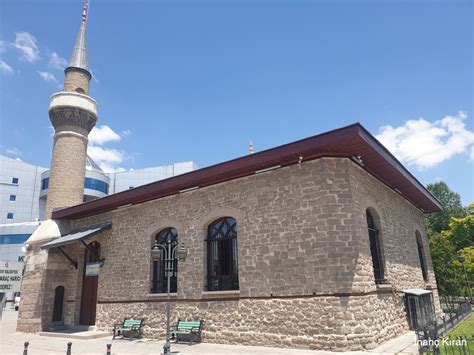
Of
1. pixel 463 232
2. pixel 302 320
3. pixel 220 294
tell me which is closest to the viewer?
pixel 302 320

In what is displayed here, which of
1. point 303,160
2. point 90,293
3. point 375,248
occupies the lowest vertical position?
point 90,293

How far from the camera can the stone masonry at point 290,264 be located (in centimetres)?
798

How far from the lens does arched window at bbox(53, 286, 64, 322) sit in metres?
13.9

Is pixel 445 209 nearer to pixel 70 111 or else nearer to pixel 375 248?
pixel 375 248

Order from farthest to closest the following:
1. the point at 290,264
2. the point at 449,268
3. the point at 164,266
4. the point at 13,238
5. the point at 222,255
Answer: the point at 13,238 < the point at 449,268 < the point at 164,266 < the point at 222,255 < the point at 290,264

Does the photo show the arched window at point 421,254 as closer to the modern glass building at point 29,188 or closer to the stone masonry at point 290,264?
the stone masonry at point 290,264

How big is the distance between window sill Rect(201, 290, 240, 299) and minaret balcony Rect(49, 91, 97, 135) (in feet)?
36.2

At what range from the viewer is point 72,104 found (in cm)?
1639

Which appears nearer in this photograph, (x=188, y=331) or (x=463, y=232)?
(x=188, y=331)

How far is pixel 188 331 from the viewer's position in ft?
31.7

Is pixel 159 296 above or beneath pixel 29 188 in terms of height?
beneath

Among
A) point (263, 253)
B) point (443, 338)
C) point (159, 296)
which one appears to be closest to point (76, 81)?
point (159, 296)

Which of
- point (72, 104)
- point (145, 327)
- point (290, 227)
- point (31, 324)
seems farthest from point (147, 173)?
point (290, 227)

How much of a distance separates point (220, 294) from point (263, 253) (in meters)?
1.79
